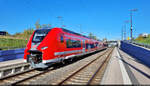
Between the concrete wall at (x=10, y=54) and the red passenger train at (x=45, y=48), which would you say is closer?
the red passenger train at (x=45, y=48)

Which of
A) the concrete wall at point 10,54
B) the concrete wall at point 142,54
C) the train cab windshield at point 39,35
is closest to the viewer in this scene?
the train cab windshield at point 39,35

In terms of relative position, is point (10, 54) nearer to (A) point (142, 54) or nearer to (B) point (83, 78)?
(B) point (83, 78)

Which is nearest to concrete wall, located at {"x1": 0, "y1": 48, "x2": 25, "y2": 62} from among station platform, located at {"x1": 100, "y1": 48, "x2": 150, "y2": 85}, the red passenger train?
the red passenger train

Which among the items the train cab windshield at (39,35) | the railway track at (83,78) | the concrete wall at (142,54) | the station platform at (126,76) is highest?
the train cab windshield at (39,35)

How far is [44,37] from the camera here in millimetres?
8820

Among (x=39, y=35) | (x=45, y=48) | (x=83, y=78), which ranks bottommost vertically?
(x=83, y=78)

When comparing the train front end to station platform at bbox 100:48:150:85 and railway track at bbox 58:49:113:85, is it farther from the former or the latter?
station platform at bbox 100:48:150:85

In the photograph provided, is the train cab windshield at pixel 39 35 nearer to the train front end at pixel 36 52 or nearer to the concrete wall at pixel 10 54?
the train front end at pixel 36 52

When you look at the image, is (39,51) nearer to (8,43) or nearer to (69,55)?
(69,55)

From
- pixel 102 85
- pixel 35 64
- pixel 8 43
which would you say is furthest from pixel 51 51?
pixel 8 43

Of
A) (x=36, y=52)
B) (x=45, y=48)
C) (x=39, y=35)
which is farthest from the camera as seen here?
(x=39, y=35)

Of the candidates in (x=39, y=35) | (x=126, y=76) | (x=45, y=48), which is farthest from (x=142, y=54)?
(x=39, y=35)

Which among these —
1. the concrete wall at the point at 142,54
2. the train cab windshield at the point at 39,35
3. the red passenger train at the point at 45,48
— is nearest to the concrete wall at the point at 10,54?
the red passenger train at the point at 45,48

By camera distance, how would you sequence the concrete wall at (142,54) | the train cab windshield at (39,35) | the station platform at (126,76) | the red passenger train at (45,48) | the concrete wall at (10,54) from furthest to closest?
the concrete wall at (10,54) < the concrete wall at (142,54) < the train cab windshield at (39,35) < the red passenger train at (45,48) < the station platform at (126,76)
